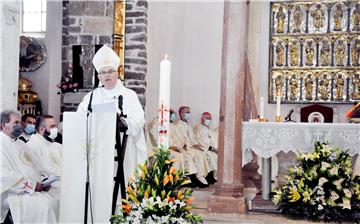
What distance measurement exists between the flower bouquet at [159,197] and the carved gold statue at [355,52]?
24.8 feet

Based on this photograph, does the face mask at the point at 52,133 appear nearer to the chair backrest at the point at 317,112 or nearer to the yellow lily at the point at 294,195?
the yellow lily at the point at 294,195

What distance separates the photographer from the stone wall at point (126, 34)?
9.48 metres

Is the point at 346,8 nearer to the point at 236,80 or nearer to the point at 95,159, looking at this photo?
the point at 236,80

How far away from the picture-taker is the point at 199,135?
10109mm

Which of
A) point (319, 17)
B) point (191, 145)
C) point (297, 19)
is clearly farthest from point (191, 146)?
point (319, 17)

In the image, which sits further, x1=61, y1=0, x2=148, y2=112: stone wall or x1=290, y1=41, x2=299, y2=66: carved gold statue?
x1=290, y1=41, x2=299, y2=66: carved gold statue

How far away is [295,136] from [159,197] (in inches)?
131

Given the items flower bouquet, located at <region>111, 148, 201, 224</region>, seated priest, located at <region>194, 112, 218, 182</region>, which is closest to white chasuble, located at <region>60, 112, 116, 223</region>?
flower bouquet, located at <region>111, 148, 201, 224</region>

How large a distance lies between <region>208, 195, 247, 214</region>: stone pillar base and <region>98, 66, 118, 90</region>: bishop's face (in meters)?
1.84

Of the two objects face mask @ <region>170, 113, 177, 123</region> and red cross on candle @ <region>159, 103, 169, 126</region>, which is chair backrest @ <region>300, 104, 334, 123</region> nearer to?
face mask @ <region>170, 113, 177, 123</region>

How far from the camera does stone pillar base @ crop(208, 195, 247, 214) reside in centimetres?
623

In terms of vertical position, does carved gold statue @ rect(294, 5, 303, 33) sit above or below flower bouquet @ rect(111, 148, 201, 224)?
above

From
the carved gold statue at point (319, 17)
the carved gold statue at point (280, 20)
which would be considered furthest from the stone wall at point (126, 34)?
the carved gold statue at point (319, 17)

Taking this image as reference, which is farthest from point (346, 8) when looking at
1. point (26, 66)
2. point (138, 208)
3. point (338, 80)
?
point (138, 208)
